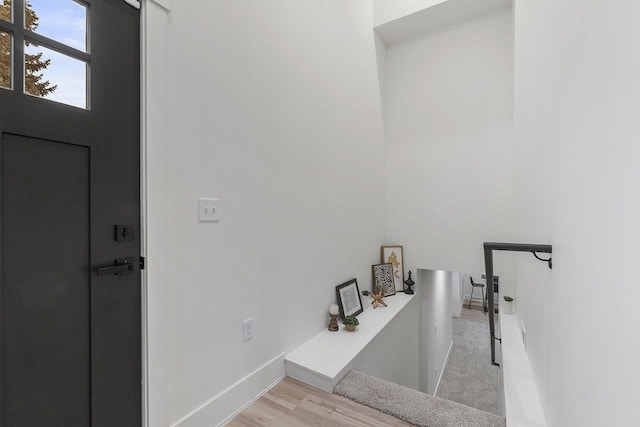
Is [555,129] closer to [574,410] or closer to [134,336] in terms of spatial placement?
[574,410]

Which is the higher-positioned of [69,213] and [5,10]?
[5,10]

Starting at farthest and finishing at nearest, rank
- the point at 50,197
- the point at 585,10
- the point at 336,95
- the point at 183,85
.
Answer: the point at 336,95 → the point at 183,85 → the point at 50,197 → the point at 585,10

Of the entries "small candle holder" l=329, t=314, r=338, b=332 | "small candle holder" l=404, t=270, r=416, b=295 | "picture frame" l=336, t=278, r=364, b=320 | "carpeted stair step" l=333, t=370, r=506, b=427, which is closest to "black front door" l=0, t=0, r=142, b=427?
"carpeted stair step" l=333, t=370, r=506, b=427

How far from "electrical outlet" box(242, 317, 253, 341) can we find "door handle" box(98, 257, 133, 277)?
2.31 feet

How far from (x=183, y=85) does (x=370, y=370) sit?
2349mm

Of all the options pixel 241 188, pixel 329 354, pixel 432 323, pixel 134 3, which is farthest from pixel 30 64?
pixel 432 323

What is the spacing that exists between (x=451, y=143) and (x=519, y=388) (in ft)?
7.92

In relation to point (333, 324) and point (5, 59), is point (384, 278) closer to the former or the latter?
point (333, 324)

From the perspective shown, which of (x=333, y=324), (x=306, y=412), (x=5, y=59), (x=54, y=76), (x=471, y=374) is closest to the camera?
(x=5, y=59)

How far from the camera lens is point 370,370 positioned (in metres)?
2.39

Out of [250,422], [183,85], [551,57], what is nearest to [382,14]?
[551,57]

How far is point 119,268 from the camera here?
1169 millimetres

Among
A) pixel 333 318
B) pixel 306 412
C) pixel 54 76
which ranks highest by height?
pixel 54 76

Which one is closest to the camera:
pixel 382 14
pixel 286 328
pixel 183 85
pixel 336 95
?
pixel 183 85
